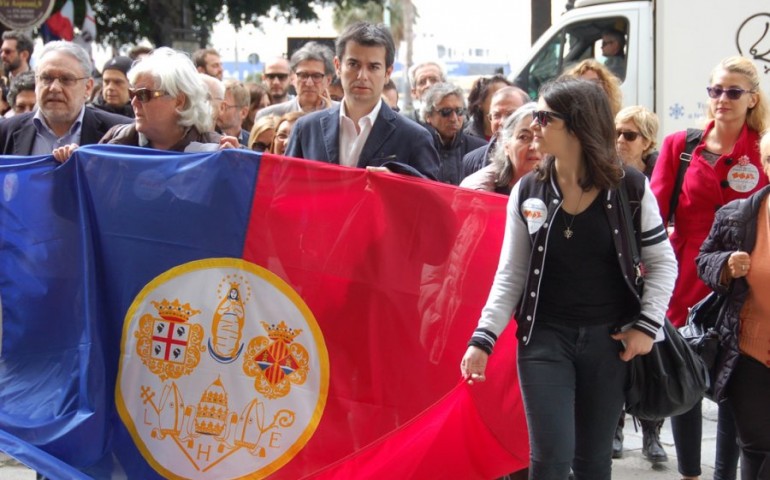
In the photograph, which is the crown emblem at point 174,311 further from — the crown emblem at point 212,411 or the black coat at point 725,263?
the black coat at point 725,263

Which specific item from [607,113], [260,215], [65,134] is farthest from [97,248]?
[607,113]

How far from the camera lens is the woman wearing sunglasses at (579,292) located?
3973mm

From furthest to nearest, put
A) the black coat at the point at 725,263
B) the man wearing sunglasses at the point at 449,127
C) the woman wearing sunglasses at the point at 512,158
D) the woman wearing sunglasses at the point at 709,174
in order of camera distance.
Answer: the man wearing sunglasses at the point at 449,127
the woman wearing sunglasses at the point at 709,174
the woman wearing sunglasses at the point at 512,158
the black coat at the point at 725,263

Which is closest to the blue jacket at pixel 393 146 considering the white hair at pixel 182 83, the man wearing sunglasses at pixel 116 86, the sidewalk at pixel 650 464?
the white hair at pixel 182 83

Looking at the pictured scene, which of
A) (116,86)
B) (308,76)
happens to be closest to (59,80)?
(308,76)

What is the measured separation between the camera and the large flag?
4.62m

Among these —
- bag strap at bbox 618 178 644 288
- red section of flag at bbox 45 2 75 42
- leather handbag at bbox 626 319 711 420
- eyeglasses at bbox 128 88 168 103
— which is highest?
red section of flag at bbox 45 2 75 42

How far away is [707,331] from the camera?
4832 millimetres

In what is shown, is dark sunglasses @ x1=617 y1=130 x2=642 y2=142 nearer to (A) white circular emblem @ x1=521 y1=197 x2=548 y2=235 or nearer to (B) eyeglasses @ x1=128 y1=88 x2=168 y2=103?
(A) white circular emblem @ x1=521 y1=197 x2=548 y2=235

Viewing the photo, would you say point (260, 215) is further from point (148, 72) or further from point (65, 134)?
point (65, 134)

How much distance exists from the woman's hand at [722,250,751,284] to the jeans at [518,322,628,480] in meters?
0.84

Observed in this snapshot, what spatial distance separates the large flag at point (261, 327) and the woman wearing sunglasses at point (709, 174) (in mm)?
1423

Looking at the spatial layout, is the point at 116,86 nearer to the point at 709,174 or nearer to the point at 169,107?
the point at 169,107

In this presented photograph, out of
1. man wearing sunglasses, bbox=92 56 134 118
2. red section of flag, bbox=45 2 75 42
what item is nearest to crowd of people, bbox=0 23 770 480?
man wearing sunglasses, bbox=92 56 134 118
